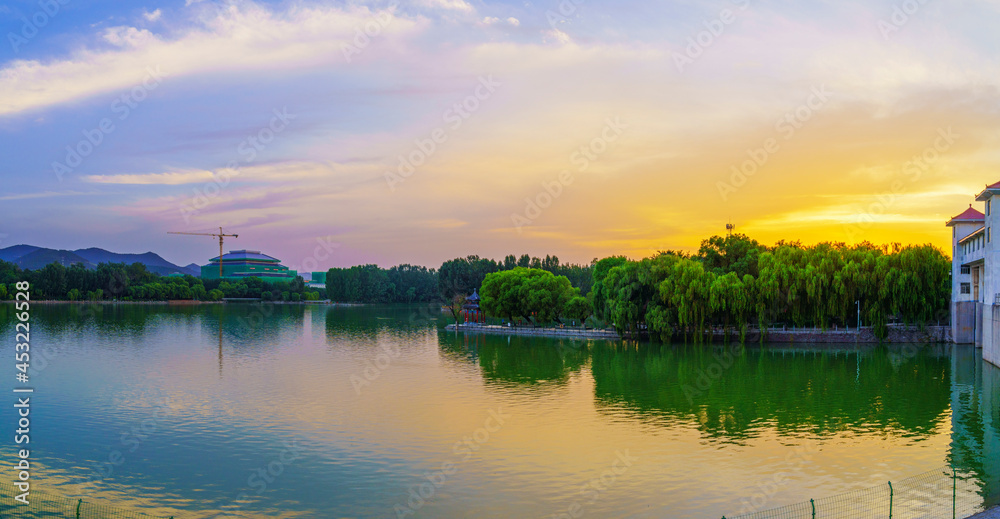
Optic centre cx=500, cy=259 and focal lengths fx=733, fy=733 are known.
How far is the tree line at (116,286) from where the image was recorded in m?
111

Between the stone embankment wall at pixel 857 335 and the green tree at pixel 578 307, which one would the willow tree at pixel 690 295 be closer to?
the stone embankment wall at pixel 857 335

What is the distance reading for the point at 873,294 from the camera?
47.0m

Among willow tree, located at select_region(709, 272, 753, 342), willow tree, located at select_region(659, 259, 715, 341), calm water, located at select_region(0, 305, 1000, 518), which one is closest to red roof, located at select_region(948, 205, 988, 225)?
calm water, located at select_region(0, 305, 1000, 518)

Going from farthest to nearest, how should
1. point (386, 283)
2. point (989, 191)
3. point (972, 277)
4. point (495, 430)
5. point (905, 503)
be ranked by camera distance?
1. point (386, 283)
2. point (972, 277)
3. point (989, 191)
4. point (495, 430)
5. point (905, 503)

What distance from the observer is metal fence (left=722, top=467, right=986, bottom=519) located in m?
14.3

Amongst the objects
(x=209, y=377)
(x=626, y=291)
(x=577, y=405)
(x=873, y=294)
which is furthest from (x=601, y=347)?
(x=209, y=377)

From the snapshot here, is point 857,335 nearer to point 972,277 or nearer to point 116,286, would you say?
point 972,277

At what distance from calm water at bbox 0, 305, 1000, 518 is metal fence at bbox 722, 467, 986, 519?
644 mm

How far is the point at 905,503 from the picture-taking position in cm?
1501

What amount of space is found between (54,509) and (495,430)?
461 inches

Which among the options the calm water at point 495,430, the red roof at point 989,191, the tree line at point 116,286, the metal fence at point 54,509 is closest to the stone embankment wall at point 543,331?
the calm water at point 495,430

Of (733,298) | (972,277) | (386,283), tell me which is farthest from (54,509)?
(386,283)

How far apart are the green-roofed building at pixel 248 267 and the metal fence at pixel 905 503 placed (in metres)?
179

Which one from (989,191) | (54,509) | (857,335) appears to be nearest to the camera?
(54,509)
